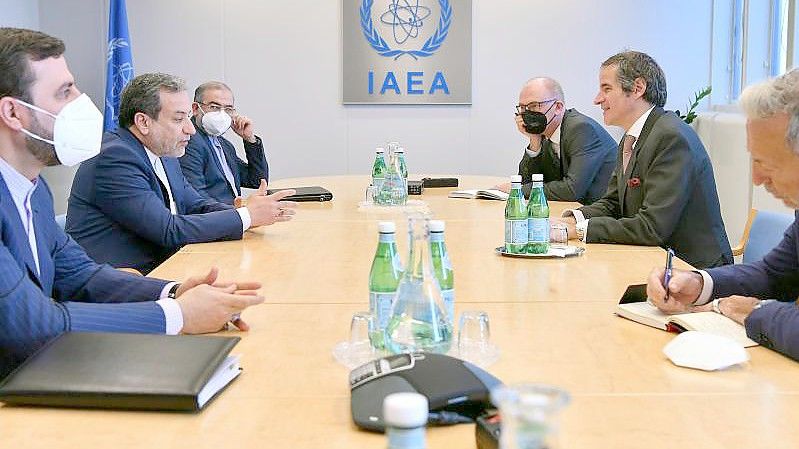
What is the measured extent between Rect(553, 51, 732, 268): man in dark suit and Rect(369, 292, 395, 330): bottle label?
1.70 metres

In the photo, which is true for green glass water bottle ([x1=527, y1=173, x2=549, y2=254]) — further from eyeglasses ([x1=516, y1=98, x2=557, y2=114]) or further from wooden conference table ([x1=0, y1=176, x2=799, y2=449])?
eyeglasses ([x1=516, y1=98, x2=557, y2=114])

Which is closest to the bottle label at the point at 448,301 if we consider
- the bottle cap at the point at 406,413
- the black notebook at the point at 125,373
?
the black notebook at the point at 125,373

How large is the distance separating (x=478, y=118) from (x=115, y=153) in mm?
4547

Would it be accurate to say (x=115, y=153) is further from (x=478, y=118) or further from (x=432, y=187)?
(x=478, y=118)

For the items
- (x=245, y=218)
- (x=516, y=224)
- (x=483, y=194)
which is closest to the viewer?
(x=516, y=224)

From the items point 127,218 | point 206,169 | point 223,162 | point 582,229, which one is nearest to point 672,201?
point 582,229

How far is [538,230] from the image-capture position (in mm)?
3082

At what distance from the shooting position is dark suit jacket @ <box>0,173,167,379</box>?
6.25ft

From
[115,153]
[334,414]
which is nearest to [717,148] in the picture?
[115,153]

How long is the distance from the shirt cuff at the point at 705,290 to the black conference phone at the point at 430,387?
3.44 ft

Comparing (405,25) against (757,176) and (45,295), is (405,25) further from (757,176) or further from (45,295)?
(45,295)

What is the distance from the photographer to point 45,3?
24.2ft

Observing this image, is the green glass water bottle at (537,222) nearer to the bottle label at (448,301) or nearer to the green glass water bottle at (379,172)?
the bottle label at (448,301)

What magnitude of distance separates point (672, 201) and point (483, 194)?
5.17 ft
